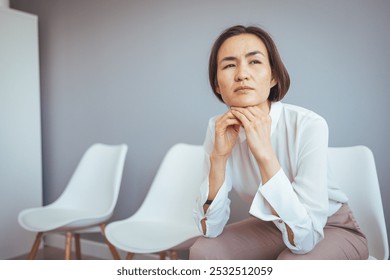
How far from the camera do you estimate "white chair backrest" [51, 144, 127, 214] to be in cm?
144

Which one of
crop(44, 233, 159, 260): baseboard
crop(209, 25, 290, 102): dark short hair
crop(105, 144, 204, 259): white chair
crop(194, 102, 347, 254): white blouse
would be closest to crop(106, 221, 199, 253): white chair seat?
crop(105, 144, 204, 259): white chair

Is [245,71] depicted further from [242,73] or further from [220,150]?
[220,150]

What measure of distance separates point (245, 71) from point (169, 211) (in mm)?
739

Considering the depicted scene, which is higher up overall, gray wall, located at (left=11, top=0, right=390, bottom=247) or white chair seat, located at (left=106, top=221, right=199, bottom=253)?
gray wall, located at (left=11, top=0, right=390, bottom=247)

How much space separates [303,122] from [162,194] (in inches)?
29.2


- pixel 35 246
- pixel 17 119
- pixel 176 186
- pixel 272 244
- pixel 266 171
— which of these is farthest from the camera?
pixel 176 186

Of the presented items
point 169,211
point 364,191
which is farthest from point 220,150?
point 169,211

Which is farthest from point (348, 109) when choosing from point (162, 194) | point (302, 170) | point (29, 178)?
point (29, 178)

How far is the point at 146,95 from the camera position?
4.14 feet

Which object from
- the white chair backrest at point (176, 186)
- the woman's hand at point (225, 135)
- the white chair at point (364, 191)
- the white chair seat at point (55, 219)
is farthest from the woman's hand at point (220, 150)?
the white chair seat at point (55, 219)

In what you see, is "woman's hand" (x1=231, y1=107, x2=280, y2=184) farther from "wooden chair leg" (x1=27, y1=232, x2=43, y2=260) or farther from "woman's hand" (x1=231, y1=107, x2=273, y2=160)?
"wooden chair leg" (x1=27, y1=232, x2=43, y2=260)

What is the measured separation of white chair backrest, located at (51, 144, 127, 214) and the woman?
0.62 metres

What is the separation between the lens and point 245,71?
805 millimetres

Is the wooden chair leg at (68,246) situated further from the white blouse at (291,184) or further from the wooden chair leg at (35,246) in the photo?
the white blouse at (291,184)
